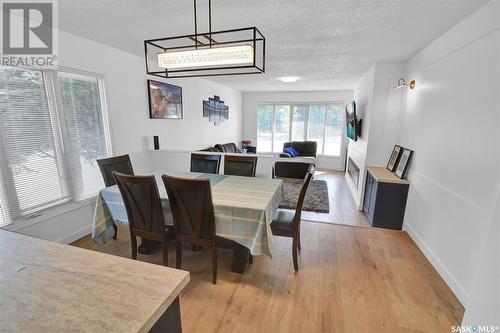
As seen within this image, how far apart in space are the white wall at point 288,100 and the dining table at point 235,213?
5.04 m

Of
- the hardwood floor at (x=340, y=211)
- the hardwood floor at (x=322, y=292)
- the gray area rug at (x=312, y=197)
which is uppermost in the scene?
the gray area rug at (x=312, y=197)

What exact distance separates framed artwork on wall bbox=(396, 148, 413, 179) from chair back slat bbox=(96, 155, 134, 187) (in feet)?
11.6

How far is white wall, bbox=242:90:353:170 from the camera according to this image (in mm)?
6746

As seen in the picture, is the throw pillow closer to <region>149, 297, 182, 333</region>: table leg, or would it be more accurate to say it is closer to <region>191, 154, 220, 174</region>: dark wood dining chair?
<region>191, 154, 220, 174</region>: dark wood dining chair

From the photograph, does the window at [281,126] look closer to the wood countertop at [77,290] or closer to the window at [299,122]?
the window at [299,122]

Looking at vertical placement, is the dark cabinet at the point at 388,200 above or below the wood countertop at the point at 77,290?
below

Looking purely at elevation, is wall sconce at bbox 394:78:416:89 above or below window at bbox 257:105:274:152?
above

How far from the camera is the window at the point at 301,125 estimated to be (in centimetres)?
696

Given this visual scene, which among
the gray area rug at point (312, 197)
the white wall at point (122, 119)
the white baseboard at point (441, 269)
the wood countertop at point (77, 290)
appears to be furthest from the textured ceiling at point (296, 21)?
the gray area rug at point (312, 197)

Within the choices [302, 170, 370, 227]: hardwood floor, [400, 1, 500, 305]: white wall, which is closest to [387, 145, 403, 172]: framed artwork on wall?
[400, 1, 500, 305]: white wall

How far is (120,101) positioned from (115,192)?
159cm

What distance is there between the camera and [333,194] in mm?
4605

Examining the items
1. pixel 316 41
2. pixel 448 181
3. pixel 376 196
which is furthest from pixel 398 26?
pixel 376 196

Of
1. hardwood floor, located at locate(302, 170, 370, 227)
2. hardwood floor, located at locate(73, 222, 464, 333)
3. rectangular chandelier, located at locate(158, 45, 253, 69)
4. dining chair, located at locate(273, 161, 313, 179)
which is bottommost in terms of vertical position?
hardwood floor, located at locate(73, 222, 464, 333)
